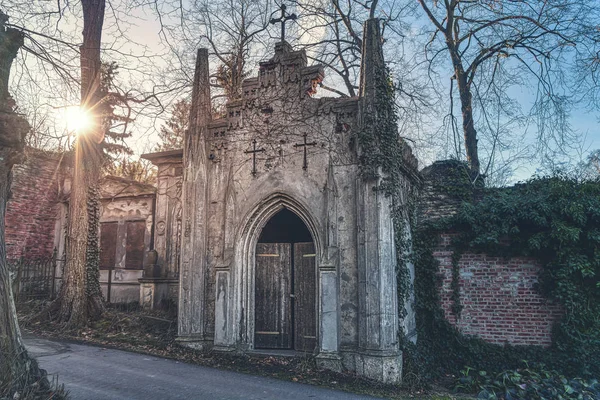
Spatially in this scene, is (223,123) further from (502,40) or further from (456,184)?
(502,40)

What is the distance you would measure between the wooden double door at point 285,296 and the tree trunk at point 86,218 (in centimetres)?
457

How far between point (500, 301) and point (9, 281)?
9.53m

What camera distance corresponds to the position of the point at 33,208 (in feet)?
57.3

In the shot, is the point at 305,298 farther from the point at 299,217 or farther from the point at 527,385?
the point at 527,385

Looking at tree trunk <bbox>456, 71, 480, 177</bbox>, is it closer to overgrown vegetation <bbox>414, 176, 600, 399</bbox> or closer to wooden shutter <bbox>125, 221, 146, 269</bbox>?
overgrown vegetation <bbox>414, 176, 600, 399</bbox>

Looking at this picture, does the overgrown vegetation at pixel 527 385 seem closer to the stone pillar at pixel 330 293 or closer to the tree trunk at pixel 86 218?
the stone pillar at pixel 330 293

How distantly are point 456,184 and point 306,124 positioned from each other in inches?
197

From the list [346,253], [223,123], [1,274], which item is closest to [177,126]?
[223,123]

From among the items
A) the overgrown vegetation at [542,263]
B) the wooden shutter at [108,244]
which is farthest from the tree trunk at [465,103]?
the wooden shutter at [108,244]

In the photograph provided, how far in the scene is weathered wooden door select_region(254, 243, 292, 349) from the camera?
10.1 meters

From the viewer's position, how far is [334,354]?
863 cm

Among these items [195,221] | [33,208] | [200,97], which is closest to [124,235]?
[33,208]

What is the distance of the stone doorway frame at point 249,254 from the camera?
31.4ft

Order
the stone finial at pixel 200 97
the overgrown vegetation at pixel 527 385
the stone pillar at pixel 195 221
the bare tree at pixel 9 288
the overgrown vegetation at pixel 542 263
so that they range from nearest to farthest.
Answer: the bare tree at pixel 9 288, the overgrown vegetation at pixel 527 385, the overgrown vegetation at pixel 542 263, the stone pillar at pixel 195 221, the stone finial at pixel 200 97
